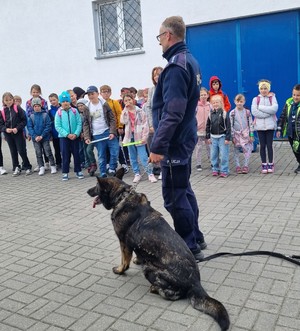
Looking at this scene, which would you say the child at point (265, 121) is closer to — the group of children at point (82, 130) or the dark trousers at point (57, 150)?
the group of children at point (82, 130)

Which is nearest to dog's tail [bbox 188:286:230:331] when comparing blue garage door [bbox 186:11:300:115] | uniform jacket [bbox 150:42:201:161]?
uniform jacket [bbox 150:42:201:161]

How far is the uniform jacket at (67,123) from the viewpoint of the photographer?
836cm

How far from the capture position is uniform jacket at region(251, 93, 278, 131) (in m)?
7.79

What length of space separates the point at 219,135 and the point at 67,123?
3149mm

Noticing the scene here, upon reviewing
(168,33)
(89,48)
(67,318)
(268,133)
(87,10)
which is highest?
(87,10)

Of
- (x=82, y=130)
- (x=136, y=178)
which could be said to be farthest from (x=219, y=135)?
(x=82, y=130)

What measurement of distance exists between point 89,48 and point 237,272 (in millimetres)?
10133

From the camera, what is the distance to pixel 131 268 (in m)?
4.12

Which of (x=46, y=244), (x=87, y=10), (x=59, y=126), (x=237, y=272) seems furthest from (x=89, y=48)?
(x=237, y=272)

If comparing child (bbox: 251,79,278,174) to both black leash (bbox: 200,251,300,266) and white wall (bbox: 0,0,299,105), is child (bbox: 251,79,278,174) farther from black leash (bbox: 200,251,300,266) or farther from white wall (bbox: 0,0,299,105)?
black leash (bbox: 200,251,300,266)

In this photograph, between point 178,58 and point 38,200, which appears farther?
point 38,200

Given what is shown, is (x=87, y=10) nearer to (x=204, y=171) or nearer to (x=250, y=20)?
(x=250, y=20)

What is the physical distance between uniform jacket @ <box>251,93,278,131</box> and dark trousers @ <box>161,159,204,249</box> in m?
4.28

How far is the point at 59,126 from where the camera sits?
838cm
